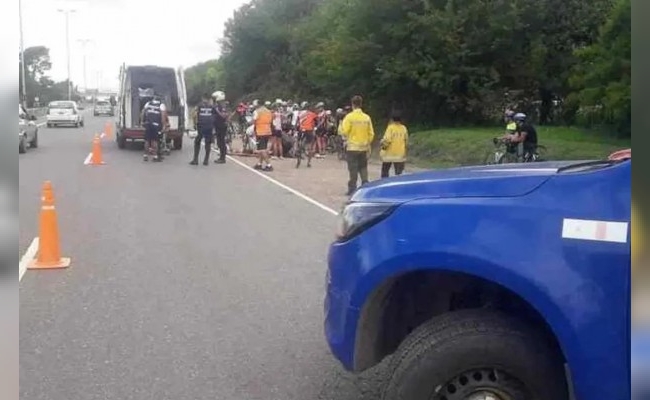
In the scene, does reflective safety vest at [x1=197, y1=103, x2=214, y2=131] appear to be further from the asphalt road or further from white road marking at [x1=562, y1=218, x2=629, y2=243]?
white road marking at [x1=562, y1=218, x2=629, y2=243]

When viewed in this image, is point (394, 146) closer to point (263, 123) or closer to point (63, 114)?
point (263, 123)

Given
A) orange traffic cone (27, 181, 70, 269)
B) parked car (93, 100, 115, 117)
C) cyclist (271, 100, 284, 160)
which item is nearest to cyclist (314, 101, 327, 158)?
cyclist (271, 100, 284, 160)

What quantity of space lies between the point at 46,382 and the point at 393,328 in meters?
2.31

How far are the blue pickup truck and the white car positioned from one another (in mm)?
44083

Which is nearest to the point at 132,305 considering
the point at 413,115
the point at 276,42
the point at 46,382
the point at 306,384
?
the point at 46,382

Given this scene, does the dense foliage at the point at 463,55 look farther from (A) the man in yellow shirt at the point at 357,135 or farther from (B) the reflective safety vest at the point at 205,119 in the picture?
(A) the man in yellow shirt at the point at 357,135

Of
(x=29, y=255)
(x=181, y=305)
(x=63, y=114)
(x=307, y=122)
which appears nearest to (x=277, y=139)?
(x=307, y=122)

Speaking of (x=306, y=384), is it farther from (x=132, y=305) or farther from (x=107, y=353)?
(x=132, y=305)

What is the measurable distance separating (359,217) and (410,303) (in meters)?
0.52

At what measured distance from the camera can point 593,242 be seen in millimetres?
3273

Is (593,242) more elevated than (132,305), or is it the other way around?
(593,242)

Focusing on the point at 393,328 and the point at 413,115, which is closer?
the point at 393,328

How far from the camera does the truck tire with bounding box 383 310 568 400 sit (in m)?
3.57

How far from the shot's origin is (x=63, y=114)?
46.5m
